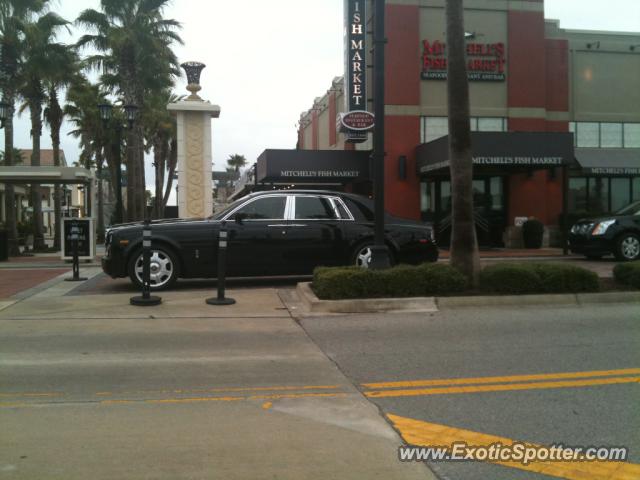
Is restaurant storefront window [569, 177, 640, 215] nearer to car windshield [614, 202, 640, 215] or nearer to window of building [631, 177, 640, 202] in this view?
window of building [631, 177, 640, 202]

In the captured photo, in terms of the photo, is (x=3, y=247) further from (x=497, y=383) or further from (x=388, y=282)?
(x=497, y=383)

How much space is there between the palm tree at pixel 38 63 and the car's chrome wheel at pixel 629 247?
2115 cm

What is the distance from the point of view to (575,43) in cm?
2219

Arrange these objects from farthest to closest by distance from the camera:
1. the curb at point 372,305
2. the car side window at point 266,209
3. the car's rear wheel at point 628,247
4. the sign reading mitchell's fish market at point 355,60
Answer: the sign reading mitchell's fish market at point 355,60
the car's rear wheel at point 628,247
the car side window at point 266,209
the curb at point 372,305

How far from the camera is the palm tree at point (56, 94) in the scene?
23.5 metres

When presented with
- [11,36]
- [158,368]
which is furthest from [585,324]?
[11,36]

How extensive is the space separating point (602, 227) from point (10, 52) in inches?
872

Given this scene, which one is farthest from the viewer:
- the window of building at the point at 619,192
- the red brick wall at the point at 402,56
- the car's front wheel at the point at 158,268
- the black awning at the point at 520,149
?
the window of building at the point at 619,192

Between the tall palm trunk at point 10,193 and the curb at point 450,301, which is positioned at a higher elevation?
the tall palm trunk at point 10,193

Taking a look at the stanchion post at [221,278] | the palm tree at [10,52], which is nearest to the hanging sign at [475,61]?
the stanchion post at [221,278]

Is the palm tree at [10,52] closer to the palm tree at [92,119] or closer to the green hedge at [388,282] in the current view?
the palm tree at [92,119]

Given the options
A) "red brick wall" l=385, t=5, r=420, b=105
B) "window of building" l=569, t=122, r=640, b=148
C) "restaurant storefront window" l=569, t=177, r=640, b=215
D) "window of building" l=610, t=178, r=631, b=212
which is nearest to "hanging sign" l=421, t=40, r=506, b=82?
"red brick wall" l=385, t=5, r=420, b=105

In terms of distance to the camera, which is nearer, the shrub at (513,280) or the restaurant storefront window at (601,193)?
the shrub at (513,280)

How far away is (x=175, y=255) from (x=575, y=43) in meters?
19.5
